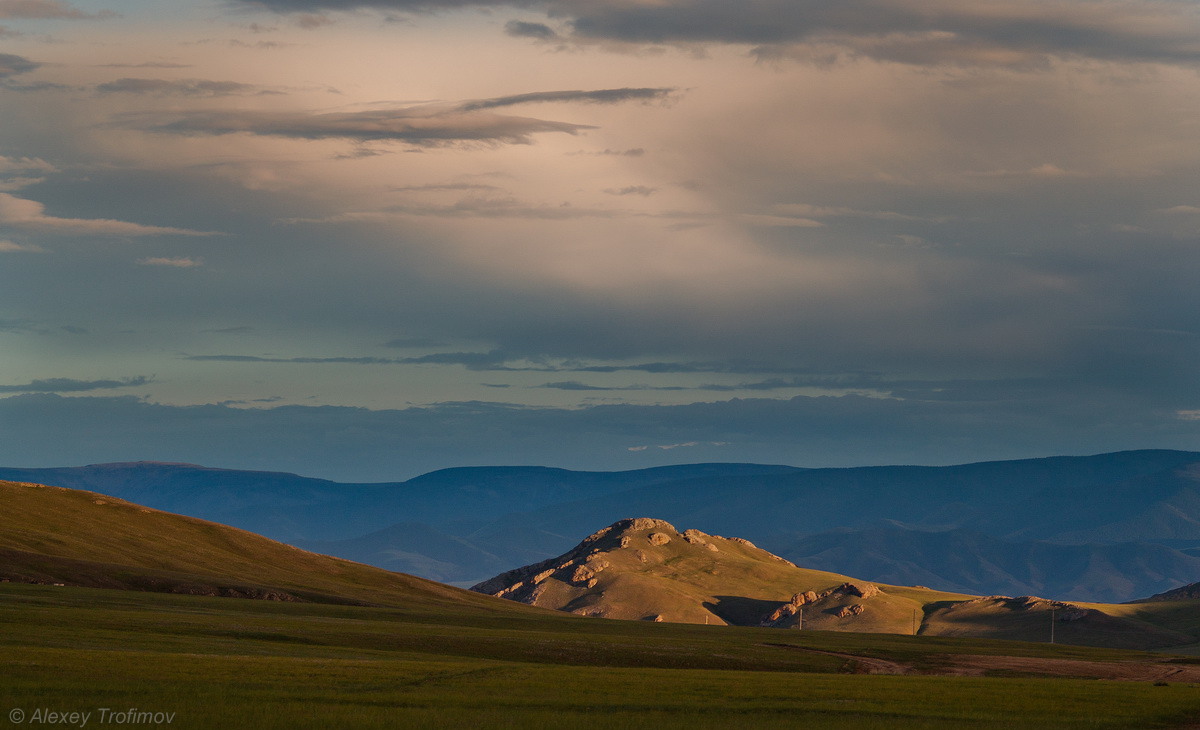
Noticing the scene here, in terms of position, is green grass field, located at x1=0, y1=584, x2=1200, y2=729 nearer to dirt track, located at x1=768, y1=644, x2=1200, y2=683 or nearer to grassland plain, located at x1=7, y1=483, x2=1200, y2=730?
grassland plain, located at x1=7, y1=483, x2=1200, y2=730

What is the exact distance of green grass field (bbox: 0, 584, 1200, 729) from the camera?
154 feet

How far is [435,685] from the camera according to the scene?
59312 mm

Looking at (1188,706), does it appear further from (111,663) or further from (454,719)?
(111,663)

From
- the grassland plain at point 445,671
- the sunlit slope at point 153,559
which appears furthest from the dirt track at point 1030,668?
the sunlit slope at point 153,559

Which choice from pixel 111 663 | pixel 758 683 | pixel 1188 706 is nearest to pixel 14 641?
pixel 111 663

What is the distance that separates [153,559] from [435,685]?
113 meters

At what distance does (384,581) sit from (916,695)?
462 feet

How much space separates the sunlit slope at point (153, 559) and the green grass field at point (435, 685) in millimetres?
32320

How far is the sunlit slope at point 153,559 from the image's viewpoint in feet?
443

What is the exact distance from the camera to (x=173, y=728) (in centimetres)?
4091

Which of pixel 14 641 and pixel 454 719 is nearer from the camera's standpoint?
pixel 454 719

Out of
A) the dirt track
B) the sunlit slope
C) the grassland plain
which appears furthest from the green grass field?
the sunlit slope

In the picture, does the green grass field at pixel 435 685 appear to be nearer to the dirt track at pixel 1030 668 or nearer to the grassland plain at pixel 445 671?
the grassland plain at pixel 445 671

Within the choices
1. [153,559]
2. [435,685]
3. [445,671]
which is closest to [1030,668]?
[445,671]
